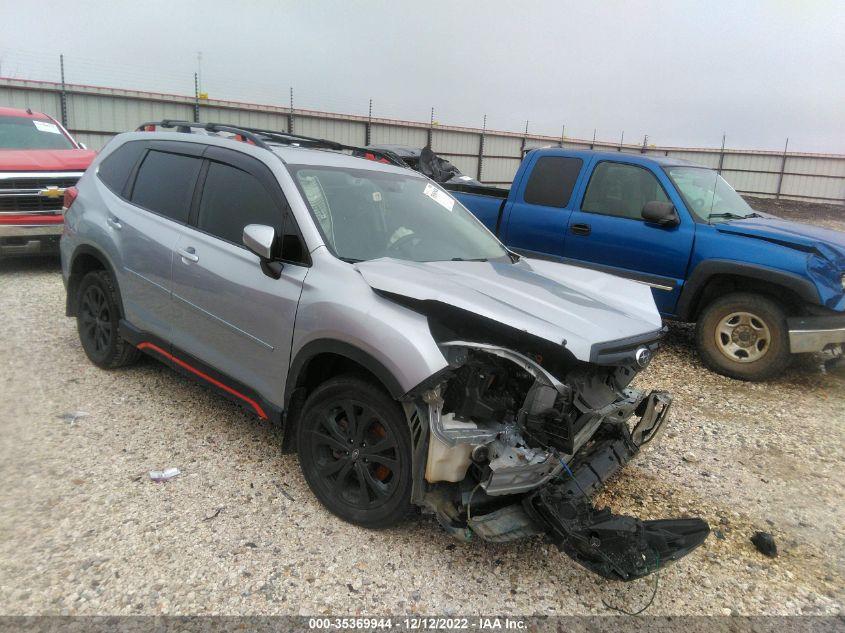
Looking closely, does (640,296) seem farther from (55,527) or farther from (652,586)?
(55,527)

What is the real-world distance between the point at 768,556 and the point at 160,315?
3805mm

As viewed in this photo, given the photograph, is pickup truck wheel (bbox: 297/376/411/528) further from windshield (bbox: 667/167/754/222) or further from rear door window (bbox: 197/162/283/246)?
windshield (bbox: 667/167/754/222)

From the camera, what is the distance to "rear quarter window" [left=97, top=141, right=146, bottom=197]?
14.7 ft

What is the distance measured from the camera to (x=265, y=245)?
3.01 metres

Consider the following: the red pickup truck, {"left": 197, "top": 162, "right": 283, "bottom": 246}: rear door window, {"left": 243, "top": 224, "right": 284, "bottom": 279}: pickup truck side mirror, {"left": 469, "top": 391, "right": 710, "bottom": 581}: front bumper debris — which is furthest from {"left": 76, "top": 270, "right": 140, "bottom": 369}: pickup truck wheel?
the red pickup truck

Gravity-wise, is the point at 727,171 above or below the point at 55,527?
above

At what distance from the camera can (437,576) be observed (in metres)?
2.77

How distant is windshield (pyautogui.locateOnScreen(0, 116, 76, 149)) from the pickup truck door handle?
7.37 metres

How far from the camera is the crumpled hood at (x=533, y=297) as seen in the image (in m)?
2.64

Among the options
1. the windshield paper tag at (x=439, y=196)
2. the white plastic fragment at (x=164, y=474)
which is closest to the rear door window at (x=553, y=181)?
the windshield paper tag at (x=439, y=196)

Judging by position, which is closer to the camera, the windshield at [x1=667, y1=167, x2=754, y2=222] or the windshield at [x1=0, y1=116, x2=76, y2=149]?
the windshield at [x1=667, y1=167, x2=754, y2=222]

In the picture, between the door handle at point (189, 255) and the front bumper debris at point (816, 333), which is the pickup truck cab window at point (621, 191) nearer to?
the front bumper debris at point (816, 333)

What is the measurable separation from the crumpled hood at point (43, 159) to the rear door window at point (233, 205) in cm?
506

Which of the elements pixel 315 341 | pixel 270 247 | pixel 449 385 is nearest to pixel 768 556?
pixel 449 385
